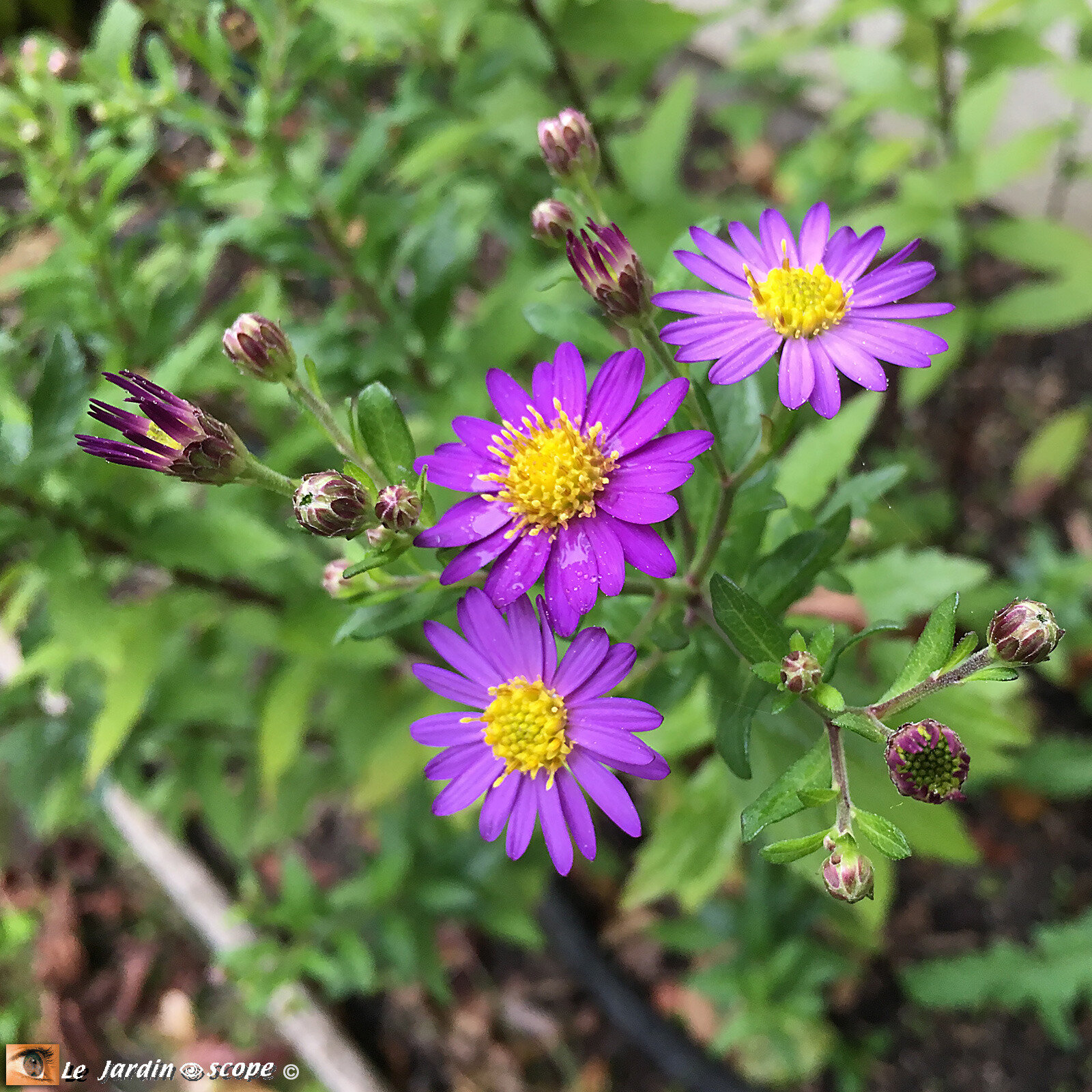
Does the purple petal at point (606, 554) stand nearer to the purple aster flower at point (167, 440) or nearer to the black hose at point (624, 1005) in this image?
the purple aster flower at point (167, 440)

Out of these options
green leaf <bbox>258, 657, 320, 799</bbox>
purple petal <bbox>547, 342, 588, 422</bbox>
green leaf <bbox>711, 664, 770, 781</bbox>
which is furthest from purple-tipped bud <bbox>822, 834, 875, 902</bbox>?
green leaf <bbox>258, 657, 320, 799</bbox>

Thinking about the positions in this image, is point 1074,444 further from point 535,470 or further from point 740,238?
point 535,470

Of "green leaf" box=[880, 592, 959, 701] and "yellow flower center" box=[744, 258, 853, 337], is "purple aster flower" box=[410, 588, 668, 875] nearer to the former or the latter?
"green leaf" box=[880, 592, 959, 701]

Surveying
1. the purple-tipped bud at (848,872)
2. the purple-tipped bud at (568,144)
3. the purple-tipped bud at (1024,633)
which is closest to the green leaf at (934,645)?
the purple-tipped bud at (1024,633)

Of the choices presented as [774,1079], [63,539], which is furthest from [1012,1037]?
[63,539]

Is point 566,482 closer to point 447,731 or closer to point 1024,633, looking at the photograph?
point 447,731

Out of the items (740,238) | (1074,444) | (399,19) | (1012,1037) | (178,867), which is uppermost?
(399,19)
